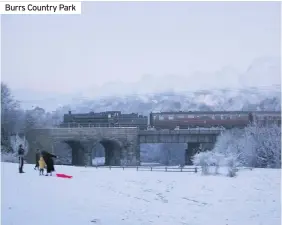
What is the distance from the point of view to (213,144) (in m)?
13.0

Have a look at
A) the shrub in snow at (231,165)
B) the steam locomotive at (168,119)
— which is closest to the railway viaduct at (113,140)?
the steam locomotive at (168,119)

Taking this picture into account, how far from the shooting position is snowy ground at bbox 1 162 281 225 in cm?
641

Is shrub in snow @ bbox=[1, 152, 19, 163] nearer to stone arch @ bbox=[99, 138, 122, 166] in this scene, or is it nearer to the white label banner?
the white label banner

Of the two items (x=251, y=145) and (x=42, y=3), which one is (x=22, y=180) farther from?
(x=251, y=145)

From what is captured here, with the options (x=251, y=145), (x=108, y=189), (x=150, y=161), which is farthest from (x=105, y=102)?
(x=150, y=161)

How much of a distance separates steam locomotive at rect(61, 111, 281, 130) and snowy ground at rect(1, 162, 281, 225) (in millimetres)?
3008

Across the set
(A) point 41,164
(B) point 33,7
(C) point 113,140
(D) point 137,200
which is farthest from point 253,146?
(B) point 33,7

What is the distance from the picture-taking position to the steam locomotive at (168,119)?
1141cm

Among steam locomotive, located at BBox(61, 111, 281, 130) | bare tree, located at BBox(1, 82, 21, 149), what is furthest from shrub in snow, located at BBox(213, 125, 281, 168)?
bare tree, located at BBox(1, 82, 21, 149)

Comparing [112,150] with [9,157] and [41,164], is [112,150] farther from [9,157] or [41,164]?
[41,164]

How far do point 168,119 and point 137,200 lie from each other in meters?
6.69

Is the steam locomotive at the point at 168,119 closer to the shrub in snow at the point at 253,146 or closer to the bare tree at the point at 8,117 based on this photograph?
the shrub in snow at the point at 253,146

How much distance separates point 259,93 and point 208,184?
2.55 metres

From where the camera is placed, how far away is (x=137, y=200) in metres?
7.26
